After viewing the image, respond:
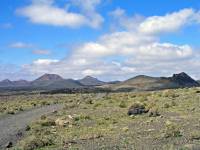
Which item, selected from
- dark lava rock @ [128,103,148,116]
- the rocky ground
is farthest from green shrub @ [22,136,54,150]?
dark lava rock @ [128,103,148,116]

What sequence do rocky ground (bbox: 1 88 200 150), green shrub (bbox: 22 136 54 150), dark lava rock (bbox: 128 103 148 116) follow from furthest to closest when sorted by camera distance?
dark lava rock (bbox: 128 103 148 116) → green shrub (bbox: 22 136 54 150) → rocky ground (bbox: 1 88 200 150)

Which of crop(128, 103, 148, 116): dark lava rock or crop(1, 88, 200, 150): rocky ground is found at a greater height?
crop(128, 103, 148, 116): dark lava rock

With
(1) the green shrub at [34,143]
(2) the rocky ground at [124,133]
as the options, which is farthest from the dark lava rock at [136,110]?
(1) the green shrub at [34,143]

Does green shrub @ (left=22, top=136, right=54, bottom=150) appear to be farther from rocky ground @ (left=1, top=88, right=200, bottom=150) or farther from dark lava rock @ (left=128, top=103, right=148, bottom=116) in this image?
dark lava rock @ (left=128, top=103, right=148, bottom=116)

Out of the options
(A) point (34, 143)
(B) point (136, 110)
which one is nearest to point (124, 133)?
(A) point (34, 143)

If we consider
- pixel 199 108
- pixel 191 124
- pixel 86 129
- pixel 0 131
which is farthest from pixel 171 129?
pixel 199 108

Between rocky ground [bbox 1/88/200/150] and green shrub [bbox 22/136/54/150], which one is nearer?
rocky ground [bbox 1/88/200/150]

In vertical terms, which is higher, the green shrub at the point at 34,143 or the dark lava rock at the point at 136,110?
the dark lava rock at the point at 136,110

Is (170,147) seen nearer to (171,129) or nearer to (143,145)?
(143,145)

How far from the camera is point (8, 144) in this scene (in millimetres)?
25344

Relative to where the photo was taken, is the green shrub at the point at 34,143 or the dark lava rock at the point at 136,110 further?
the dark lava rock at the point at 136,110

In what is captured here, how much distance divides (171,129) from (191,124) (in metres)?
5.42

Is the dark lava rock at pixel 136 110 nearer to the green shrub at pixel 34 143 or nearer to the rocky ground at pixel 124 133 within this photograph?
the rocky ground at pixel 124 133

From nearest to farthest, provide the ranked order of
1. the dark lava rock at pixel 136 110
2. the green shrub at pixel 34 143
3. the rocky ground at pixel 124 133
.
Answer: the rocky ground at pixel 124 133, the green shrub at pixel 34 143, the dark lava rock at pixel 136 110
